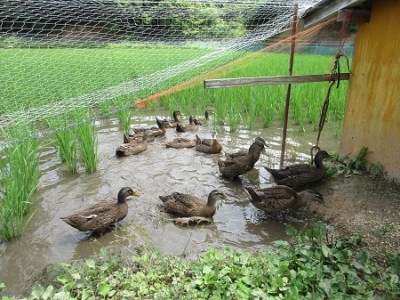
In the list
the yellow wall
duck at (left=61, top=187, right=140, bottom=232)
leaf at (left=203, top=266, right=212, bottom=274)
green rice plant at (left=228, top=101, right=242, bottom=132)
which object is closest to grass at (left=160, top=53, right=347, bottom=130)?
green rice plant at (left=228, top=101, right=242, bottom=132)

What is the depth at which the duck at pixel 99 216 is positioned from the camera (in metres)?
3.82

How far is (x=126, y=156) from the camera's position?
6402 mm

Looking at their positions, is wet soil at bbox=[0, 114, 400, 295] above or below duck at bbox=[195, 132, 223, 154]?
below

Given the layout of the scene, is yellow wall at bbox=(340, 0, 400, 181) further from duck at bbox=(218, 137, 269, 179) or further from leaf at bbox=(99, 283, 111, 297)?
leaf at bbox=(99, 283, 111, 297)

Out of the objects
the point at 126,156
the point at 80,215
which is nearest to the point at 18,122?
the point at 80,215

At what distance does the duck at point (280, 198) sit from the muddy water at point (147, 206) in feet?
0.69

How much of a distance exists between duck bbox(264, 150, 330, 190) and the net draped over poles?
82.3 inches

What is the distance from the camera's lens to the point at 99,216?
3.96 m

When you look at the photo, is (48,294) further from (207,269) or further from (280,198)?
(280,198)

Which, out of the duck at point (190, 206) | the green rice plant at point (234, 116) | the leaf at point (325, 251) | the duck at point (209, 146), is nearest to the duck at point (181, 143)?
the duck at point (209, 146)

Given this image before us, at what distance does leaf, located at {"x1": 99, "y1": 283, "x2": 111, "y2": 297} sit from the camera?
2.71 metres

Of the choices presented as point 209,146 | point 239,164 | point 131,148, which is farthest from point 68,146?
point 239,164

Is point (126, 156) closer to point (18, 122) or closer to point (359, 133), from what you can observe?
point (18, 122)

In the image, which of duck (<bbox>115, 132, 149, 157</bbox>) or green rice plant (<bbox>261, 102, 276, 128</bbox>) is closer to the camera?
duck (<bbox>115, 132, 149, 157</bbox>)
